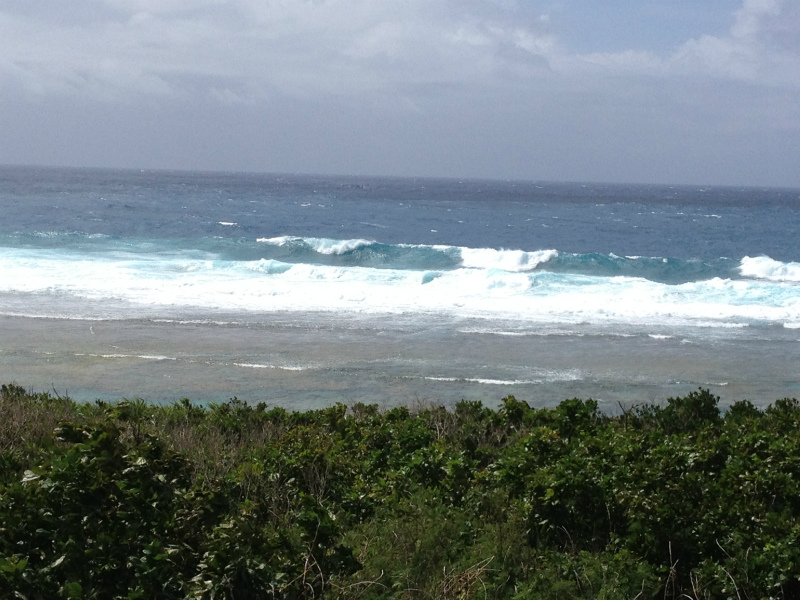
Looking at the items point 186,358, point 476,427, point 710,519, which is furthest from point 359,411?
point 186,358

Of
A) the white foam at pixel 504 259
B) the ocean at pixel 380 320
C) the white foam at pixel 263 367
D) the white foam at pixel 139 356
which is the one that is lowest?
the white foam at pixel 263 367

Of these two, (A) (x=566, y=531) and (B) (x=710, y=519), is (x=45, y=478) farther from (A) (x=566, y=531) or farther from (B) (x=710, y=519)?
(B) (x=710, y=519)

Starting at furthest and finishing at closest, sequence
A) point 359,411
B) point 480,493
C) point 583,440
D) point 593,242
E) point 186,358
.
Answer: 1. point 593,242
2. point 186,358
3. point 359,411
4. point 583,440
5. point 480,493

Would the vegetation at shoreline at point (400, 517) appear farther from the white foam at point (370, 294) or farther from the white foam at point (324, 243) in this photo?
the white foam at point (324, 243)

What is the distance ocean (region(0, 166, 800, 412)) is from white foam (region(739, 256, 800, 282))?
0.11m

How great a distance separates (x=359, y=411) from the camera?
10.4 meters

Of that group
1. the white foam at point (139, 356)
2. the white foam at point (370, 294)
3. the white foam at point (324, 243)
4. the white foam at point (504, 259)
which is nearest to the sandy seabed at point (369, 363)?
the white foam at point (139, 356)

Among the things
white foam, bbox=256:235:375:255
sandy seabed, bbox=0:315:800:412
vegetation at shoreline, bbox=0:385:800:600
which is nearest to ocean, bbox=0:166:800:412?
sandy seabed, bbox=0:315:800:412

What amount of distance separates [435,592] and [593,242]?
161 ft

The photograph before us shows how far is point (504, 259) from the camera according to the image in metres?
43.0

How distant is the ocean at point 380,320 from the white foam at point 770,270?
11 cm

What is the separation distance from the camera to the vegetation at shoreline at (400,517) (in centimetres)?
516

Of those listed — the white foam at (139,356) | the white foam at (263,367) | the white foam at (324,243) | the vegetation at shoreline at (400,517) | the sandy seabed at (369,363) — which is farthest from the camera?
the white foam at (324,243)

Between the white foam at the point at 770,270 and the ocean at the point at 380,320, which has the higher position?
the white foam at the point at 770,270
